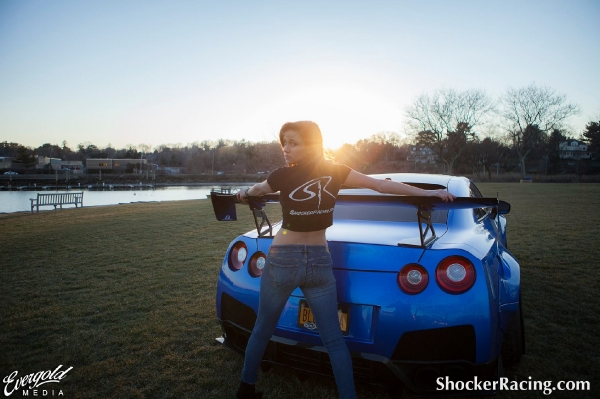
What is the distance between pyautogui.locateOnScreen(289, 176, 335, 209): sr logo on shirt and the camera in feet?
6.67

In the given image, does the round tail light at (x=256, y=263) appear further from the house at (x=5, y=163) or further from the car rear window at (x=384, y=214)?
the house at (x=5, y=163)

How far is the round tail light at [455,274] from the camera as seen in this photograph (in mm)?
2098

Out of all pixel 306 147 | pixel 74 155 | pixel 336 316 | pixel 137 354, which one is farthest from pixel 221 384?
pixel 74 155

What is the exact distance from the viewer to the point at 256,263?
2652 mm

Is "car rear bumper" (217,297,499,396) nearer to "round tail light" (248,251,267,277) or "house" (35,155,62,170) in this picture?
"round tail light" (248,251,267,277)

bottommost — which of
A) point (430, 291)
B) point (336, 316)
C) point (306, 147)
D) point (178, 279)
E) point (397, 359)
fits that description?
point (178, 279)

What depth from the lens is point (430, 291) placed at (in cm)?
210

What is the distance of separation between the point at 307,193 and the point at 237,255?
3.41 feet

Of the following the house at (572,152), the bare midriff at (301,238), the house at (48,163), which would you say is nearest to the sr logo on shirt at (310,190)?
the bare midriff at (301,238)

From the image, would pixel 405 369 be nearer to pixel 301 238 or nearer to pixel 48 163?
pixel 301 238

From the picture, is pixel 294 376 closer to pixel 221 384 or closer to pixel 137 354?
pixel 221 384

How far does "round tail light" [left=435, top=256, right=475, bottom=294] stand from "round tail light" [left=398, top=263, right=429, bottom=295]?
0.08 metres

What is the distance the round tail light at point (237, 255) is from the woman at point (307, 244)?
648 mm

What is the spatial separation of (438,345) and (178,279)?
4381 mm
